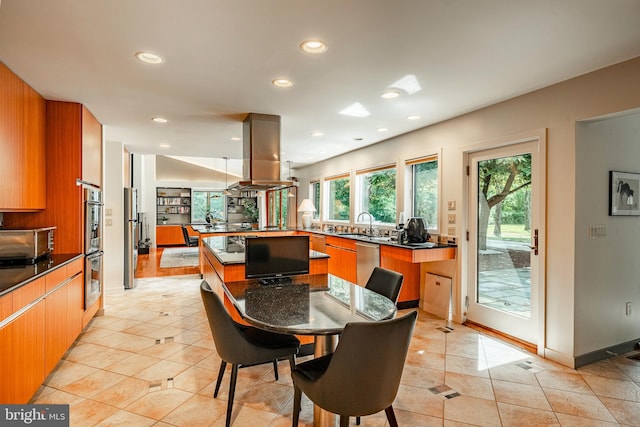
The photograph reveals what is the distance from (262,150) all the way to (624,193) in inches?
140

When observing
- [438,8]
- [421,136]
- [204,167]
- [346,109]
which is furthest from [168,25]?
[204,167]

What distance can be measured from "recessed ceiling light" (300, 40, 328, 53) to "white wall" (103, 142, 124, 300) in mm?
4368

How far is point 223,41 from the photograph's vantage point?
227 cm

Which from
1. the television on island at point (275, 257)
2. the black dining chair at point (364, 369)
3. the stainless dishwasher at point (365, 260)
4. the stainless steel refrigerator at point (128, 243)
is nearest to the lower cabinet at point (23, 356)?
the television on island at point (275, 257)

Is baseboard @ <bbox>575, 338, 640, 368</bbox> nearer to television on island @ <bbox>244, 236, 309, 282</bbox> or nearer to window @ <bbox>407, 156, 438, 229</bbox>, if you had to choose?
window @ <bbox>407, 156, 438, 229</bbox>

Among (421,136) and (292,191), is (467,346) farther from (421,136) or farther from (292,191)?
(292,191)

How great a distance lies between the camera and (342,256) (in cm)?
563

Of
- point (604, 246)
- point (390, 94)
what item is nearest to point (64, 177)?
point (390, 94)

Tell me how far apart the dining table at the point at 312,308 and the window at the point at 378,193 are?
10.6ft

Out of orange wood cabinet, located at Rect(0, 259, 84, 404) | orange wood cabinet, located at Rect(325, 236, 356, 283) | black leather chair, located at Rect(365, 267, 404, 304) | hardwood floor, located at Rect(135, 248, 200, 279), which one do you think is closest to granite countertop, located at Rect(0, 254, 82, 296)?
orange wood cabinet, located at Rect(0, 259, 84, 404)

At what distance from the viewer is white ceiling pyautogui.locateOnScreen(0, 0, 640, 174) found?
6.25 feet

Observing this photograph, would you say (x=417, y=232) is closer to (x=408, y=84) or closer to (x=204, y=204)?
(x=408, y=84)

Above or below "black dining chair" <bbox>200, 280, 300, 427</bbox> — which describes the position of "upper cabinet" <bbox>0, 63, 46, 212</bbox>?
above

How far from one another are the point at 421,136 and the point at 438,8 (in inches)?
115
